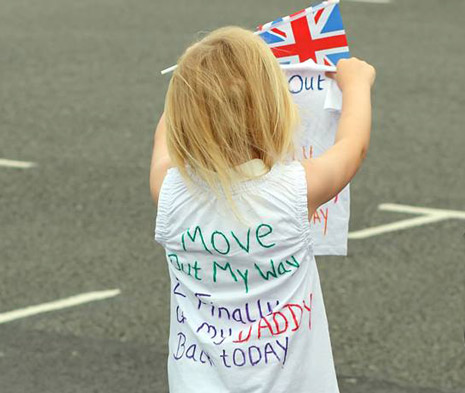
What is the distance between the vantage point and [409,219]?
7.02m

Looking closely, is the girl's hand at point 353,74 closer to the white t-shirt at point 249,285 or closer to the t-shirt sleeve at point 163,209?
the white t-shirt at point 249,285

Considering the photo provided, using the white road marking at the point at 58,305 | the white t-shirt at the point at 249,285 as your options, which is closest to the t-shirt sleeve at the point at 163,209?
the white t-shirt at the point at 249,285

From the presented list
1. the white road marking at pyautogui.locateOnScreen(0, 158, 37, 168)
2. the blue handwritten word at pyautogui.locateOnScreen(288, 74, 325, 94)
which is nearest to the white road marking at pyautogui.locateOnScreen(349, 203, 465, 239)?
the white road marking at pyautogui.locateOnScreen(0, 158, 37, 168)

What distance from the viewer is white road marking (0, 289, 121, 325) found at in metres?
5.65

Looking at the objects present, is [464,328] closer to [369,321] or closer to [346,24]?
[369,321]

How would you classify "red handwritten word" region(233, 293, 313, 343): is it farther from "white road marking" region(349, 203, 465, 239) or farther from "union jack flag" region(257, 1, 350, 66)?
"white road marking" region(349, 203, 465, 239)

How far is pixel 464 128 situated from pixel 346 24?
12.7 ft

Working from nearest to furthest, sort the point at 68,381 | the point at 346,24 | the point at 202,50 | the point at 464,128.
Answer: the point at 202,50 → the point at 68,381 → the point at 464,128 → the point at 346,24

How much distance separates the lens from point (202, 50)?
2777mm

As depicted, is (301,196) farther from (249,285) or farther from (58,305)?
(58,305)

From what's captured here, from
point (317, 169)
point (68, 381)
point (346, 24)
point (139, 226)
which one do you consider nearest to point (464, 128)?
point (139, 226)

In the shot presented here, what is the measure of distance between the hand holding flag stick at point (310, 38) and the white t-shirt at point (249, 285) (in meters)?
0.54

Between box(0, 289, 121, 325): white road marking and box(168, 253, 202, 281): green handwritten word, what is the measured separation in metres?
2.86

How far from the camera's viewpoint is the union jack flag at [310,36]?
320 centimetres
